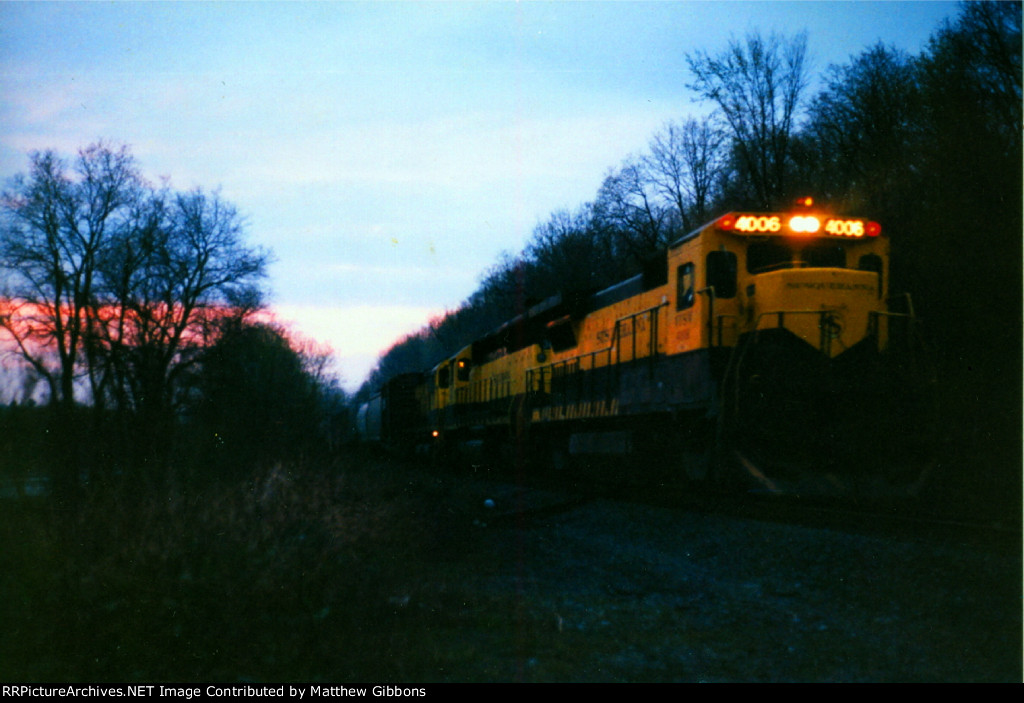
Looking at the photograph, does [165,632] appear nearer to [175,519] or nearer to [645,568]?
[175,519]

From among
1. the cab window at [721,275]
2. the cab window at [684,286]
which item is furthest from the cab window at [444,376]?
the cab window at [721,275]

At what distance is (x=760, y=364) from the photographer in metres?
8.48

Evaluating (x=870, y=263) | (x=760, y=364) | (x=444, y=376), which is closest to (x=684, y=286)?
(x=760, y=364)

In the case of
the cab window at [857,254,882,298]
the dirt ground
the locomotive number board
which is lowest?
the dirt ground

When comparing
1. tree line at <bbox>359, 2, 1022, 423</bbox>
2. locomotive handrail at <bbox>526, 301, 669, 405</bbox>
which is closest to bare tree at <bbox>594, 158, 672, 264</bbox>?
tree line at <bbox>359, 2, 1022, 423</bbox>

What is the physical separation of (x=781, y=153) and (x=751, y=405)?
22452 mm

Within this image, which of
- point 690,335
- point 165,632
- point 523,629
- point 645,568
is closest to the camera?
point 165,632

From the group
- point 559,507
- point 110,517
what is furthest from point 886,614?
point 559,507

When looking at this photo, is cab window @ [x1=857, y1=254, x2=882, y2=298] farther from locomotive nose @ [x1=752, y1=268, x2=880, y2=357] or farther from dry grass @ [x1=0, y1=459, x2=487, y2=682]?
dry grass @ [x1=0, y1=459, x2=487, y2=682]

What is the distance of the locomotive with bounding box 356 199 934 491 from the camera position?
26.8ft

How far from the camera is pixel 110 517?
561 cm

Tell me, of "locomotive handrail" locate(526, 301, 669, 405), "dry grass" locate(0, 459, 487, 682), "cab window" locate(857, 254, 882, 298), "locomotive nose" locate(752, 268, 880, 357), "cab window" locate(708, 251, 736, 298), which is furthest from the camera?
"locomotive handrail" locate(526, 301, 669, 405)

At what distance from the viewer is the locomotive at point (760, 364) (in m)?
8.18

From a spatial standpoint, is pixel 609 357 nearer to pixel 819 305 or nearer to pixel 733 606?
pixel 819 305
